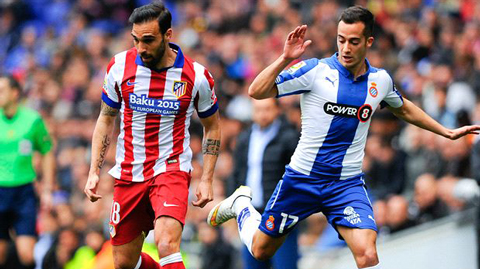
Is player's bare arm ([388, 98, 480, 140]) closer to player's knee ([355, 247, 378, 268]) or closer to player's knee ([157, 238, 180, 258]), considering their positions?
player's knee ([355, 247, 378, 268])

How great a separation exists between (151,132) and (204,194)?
73 centimetres

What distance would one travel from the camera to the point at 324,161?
8023mm

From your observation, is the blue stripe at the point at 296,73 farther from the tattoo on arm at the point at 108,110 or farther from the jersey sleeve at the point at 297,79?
the tattoo on arm at the point at 108,110

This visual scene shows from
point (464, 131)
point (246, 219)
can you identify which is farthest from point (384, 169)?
point (464, 131)

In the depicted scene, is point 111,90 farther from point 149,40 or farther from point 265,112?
point 265,112

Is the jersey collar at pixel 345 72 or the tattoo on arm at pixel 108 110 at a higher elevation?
the jersey collar at pixel 345 72

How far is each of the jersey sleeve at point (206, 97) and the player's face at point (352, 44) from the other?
121cm

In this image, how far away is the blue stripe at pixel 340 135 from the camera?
7.91 meters

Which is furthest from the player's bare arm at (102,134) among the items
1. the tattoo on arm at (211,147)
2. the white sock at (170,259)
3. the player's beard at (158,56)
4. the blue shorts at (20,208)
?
the blue shorts at (20,208)

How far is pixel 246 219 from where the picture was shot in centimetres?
890

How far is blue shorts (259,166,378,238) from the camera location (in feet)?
25.8

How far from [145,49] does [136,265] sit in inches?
81.3

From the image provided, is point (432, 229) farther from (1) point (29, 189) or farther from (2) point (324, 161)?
(1) point (29, 189)

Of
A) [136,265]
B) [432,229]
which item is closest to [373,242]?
[136,265]
